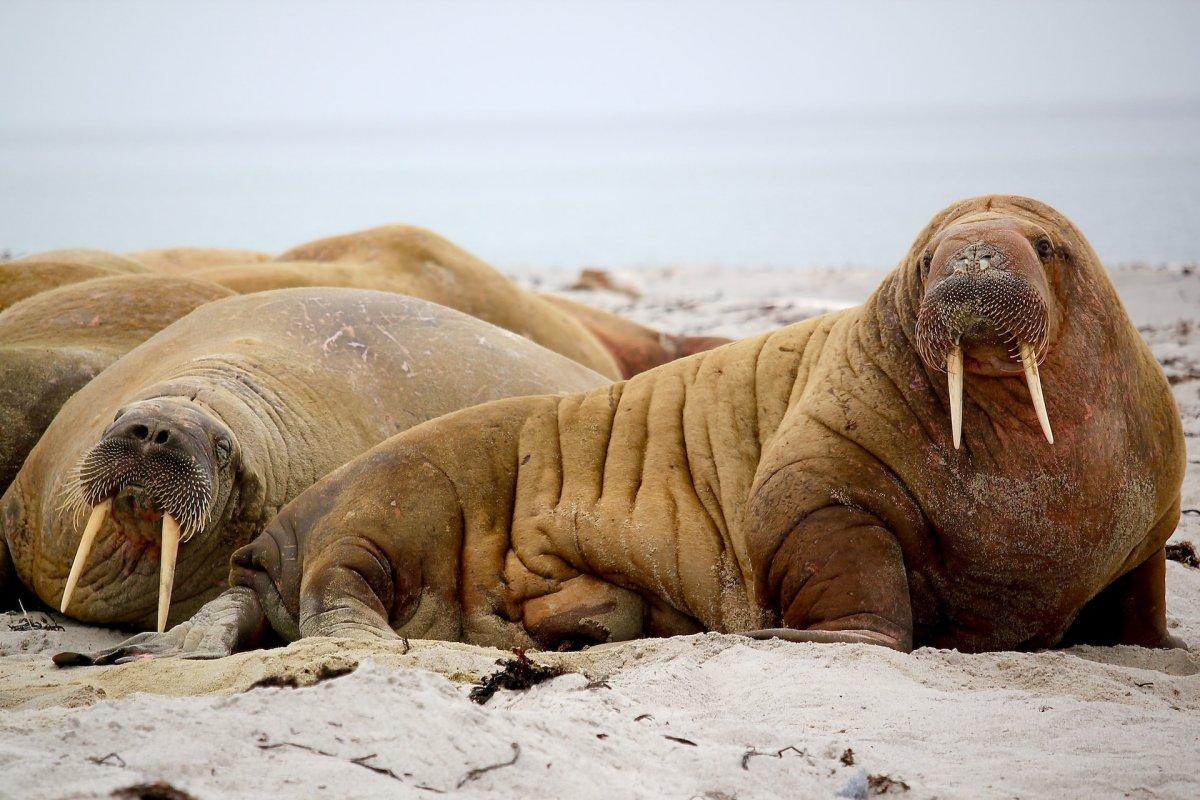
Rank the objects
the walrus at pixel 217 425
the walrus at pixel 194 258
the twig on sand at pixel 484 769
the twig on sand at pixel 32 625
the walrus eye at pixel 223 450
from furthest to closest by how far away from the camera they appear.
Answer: the walrus at pixel 194 258, the twig on sand at pixel 32 625, the walrus eye at pixel 223 450, the walrus at pixel 217 425, the twig on sand at pixel 484 769

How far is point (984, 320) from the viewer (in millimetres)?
3695

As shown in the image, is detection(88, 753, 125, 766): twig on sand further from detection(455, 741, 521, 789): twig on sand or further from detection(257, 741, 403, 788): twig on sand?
detection(455, 741, 521, 789): twig on sand

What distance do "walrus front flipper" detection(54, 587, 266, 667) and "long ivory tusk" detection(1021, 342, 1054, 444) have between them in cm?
236

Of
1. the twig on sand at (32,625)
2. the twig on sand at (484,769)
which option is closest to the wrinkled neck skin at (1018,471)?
the twig on sand at (484,769)

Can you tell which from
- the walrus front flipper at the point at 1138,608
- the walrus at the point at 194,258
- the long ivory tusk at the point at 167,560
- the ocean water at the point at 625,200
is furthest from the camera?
the ocean water at the point at 625,200

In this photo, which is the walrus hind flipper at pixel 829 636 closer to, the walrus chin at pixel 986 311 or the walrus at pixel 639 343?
the walrus chin at pixel 986 311

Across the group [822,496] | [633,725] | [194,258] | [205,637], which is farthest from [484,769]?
[194,258]

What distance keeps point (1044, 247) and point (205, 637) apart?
2684mm

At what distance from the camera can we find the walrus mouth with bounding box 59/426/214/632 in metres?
4.37

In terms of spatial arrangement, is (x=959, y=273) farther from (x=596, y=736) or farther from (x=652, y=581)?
(x=596, y=736)

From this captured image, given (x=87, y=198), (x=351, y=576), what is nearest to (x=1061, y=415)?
(x=351, y=576)

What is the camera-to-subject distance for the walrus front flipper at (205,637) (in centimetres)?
405

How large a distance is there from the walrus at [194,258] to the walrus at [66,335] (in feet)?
9.22

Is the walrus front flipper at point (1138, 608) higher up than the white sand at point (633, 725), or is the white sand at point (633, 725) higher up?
the white sand at point (633, 725)
